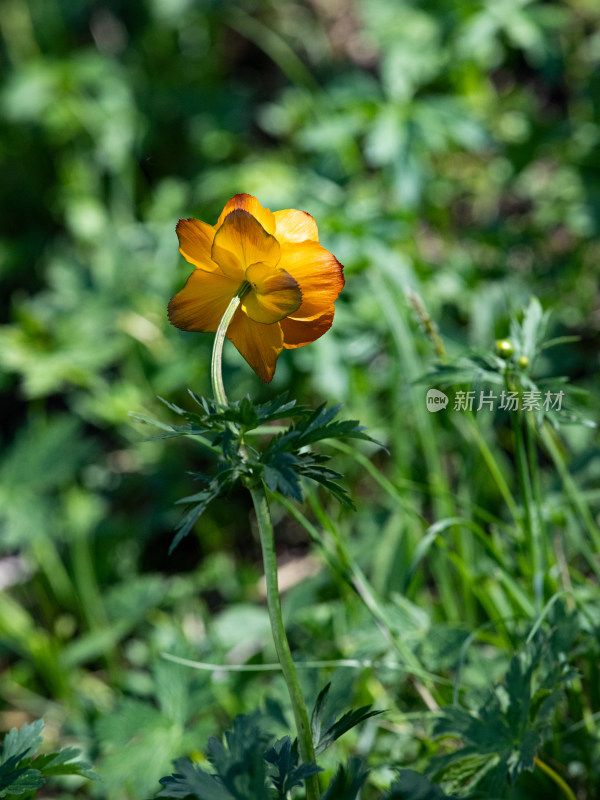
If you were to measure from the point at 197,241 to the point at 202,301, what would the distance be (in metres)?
0.06

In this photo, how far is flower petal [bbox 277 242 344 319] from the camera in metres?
0.67

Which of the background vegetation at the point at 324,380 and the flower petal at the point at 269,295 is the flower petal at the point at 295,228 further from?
the background vegetation at the point at 324,380

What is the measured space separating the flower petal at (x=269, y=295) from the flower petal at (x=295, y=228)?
47 mm

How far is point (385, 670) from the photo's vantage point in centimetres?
108

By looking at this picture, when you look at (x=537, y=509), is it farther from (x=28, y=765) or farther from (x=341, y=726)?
(x=28, y=765)

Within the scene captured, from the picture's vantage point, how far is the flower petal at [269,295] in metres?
0.64

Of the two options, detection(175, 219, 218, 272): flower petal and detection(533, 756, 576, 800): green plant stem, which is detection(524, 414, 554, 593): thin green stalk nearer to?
detection(533, 756, 576, 800): green plant stem

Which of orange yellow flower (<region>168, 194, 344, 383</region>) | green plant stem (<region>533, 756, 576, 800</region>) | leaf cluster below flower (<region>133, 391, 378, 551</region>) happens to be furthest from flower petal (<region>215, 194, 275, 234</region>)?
green plant stem (<region>533, 756, 576, 800</region>)

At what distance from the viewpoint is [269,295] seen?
665 mm

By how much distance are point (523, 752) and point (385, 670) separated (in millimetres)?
343

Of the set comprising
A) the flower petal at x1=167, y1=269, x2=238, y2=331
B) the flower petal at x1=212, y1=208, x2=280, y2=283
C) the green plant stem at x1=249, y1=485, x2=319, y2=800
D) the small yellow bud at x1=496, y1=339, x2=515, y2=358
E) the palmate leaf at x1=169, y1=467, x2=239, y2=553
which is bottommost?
the green plant stem at x1=249, y1=485, x2=319, y2=800

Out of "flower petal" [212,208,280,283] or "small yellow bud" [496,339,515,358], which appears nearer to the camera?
"flower petal" [212,208,280,283]

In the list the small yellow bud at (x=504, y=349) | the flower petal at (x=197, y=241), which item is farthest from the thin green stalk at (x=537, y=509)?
the flower petal at (x=197, y=241)

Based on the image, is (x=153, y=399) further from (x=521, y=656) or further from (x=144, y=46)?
(x=144, y=46)
